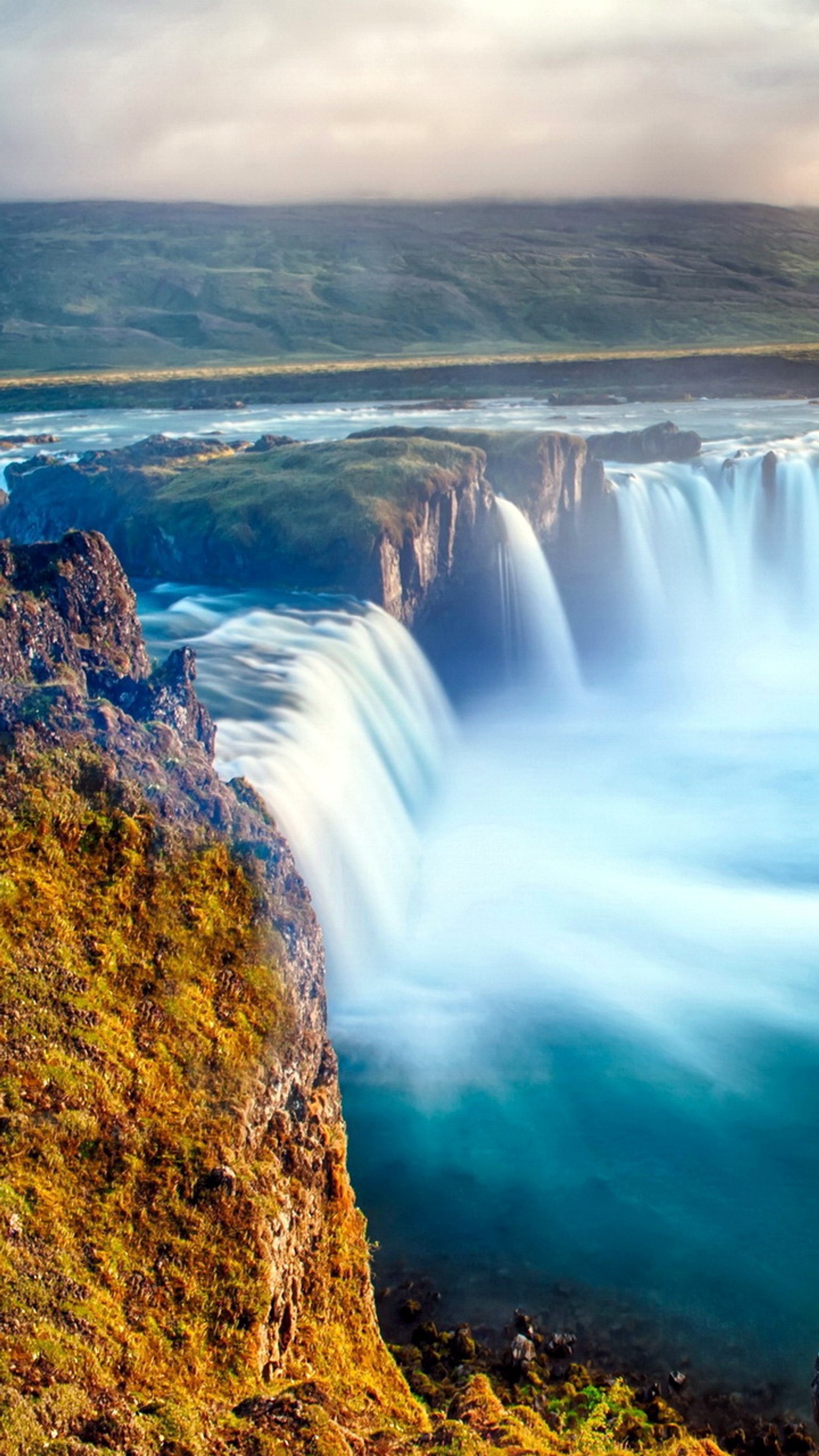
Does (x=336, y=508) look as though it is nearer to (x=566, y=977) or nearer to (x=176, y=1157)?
(x=566, y=977)

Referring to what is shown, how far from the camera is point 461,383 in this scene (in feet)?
422

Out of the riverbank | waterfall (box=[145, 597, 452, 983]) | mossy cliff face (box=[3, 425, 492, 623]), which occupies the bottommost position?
waterfall (box=[145, 597, 452, 983])

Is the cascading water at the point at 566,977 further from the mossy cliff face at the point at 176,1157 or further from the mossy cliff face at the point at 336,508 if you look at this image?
the mossy cliff face at the point at 336,508

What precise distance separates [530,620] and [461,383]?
274 ft

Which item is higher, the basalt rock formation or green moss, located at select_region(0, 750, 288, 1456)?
the basalt rock formation

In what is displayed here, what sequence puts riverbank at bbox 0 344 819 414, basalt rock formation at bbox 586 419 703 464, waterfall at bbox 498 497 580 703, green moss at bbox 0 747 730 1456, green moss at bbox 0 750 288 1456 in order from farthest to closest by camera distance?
riverbank at bbox 0 344 819 414 < basalt rock formation at bbox 586 419 703 464 < waterfall at bbox 498 497 580 703 < green moss at bbox 0 750 288 1456 < green moss at bbox 0 747 730 1456

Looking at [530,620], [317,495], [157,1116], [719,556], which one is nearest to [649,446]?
[719,556]

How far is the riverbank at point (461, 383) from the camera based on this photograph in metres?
115

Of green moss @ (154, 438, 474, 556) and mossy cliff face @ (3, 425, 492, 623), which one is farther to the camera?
green moss @ (154, 438, 474, 556)

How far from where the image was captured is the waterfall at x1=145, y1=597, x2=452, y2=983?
2680 centimetres

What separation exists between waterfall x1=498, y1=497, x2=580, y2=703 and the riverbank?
5518 centimetres

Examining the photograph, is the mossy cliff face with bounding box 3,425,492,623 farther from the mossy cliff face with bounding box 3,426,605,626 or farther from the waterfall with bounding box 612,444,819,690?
the waterfall with bounding box 612,444,819,690

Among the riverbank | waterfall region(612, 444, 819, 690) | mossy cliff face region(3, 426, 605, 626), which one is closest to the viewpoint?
mossy cliff face region(3, 426, 605, 626)

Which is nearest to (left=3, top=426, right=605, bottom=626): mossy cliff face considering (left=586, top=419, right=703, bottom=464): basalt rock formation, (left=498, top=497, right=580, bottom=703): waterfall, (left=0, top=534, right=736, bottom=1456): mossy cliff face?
(left=498, top=497, right=580, bottom=703): waterfall
